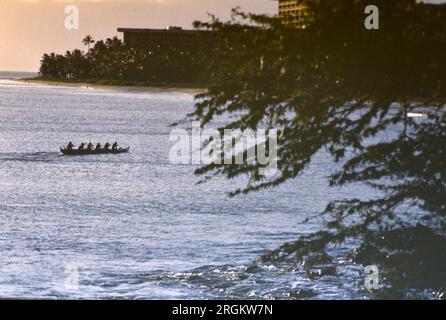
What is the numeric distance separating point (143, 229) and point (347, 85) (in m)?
39.1

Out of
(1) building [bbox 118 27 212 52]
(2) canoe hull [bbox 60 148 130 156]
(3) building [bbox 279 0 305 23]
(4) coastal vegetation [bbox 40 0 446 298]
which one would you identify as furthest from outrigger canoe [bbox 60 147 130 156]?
(4) coastal vegetation [bbox 40 0 446 298]

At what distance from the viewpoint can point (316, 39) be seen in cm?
1769

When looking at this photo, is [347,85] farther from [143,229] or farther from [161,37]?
[161,37]

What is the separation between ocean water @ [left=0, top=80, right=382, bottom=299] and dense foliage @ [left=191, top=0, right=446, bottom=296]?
8.45 metres

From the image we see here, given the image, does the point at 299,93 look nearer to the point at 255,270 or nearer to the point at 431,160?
the point at 431,160

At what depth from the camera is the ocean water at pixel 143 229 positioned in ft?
108

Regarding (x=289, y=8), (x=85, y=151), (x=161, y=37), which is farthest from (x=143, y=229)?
(x=161, y=37)

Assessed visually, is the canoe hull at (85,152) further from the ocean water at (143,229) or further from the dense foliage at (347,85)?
the dense foliage at (347,85)

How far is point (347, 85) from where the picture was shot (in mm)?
17750

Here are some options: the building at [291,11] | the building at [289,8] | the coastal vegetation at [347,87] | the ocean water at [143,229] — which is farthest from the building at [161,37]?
the coastal vegetation at [347,87]

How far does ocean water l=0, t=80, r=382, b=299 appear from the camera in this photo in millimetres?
33031

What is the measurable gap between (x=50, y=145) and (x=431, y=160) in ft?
335

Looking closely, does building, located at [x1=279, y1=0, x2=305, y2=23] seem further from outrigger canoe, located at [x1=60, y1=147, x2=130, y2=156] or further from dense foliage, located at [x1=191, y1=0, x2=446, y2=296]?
outrigger canoe, located at [x1=60, y1=147, x2=130, y2=156]
